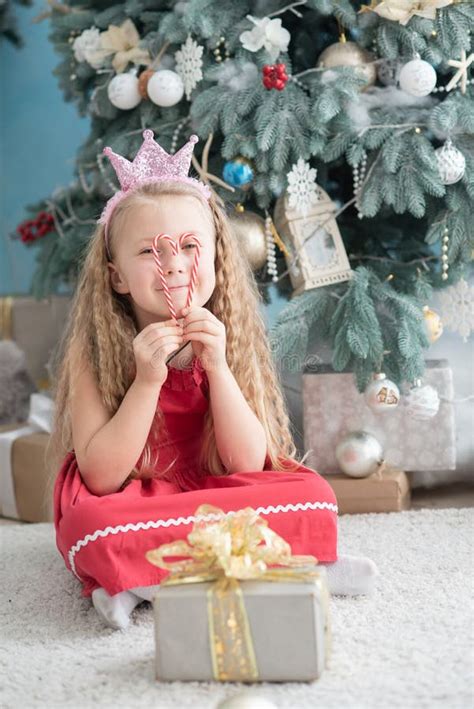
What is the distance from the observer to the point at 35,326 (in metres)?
2.83

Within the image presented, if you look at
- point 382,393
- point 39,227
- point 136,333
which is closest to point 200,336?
point 136,333

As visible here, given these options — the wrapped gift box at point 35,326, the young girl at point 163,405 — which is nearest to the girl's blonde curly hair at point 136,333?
the young girl at point 163,405

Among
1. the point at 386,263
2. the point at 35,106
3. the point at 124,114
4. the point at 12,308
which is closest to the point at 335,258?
the point at 386,263

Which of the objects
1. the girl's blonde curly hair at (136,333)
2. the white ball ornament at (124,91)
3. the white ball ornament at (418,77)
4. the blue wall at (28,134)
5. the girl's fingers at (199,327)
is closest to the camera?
the girl's fingers at (199,327)

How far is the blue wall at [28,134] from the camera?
3.24m

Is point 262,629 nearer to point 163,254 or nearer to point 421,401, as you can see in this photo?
point 163,254

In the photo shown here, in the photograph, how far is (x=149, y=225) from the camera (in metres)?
1.53

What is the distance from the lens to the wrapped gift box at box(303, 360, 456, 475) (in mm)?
2080

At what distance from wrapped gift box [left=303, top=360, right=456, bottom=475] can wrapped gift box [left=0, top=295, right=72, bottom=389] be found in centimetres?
99

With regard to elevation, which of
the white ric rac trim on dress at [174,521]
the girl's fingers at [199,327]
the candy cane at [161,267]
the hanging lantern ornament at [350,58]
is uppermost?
the hanging lantern ornament at [350,58]

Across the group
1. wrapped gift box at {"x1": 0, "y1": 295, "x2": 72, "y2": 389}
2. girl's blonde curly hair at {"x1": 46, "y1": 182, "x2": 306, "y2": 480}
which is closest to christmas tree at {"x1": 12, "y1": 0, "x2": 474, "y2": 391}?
girl's blonde curly hair at {"x1": 46, "y1": 182, "x2": 306, "y2": 480}

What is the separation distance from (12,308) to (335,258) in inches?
45.0

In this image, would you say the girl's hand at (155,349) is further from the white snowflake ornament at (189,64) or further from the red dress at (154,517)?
the white snowflake ornament at (189,64)

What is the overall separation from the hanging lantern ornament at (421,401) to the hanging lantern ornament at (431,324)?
0.33 ft
